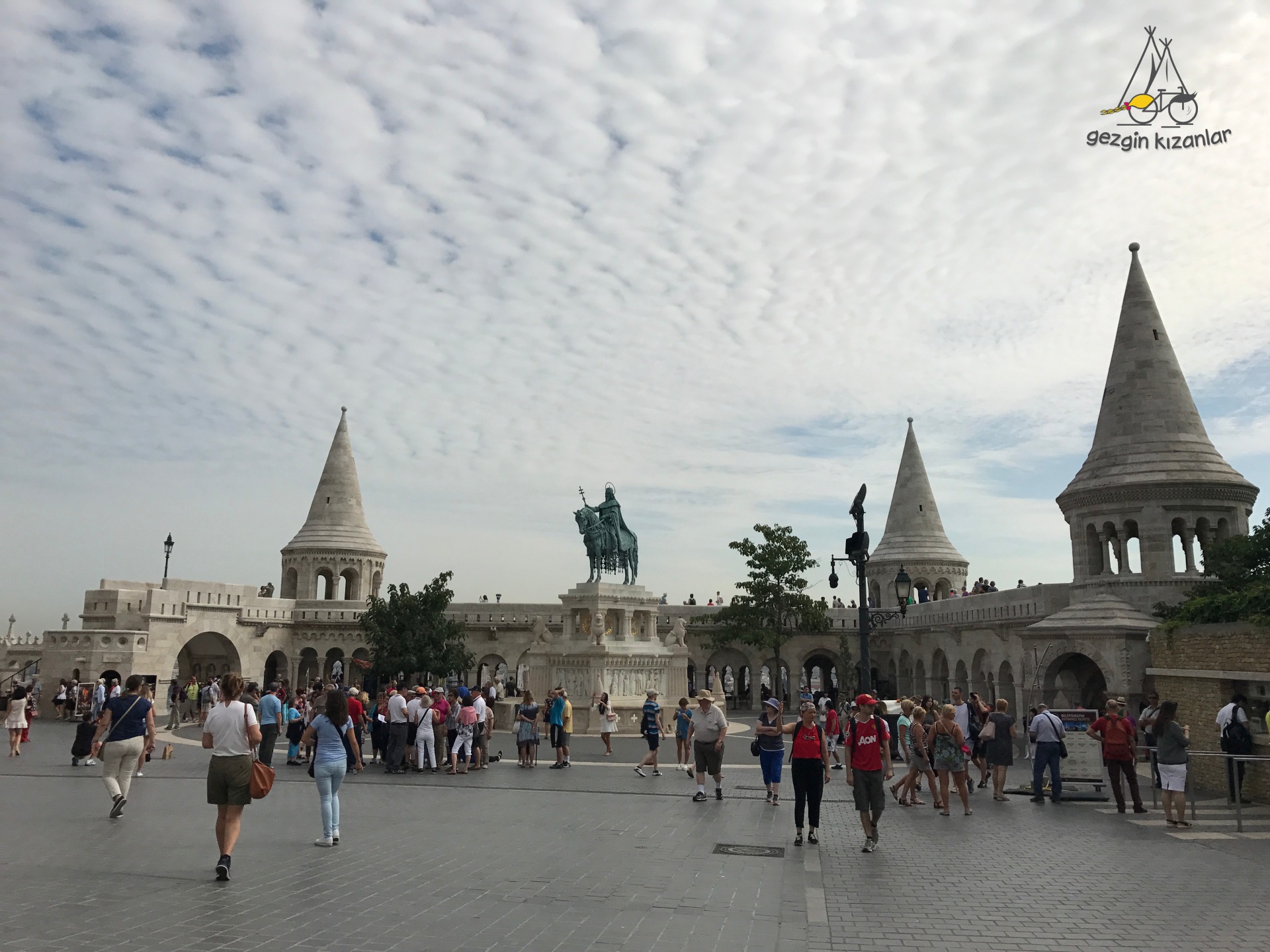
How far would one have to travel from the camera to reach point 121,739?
32.5 feet

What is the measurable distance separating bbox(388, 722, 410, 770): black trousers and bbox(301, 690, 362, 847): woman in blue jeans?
656 cm

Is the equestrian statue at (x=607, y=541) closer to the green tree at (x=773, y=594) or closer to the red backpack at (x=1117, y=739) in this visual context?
the green tree at (x=773, y=594)

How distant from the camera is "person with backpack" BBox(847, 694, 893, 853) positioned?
9.10 metres

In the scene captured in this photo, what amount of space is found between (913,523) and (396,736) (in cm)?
3345

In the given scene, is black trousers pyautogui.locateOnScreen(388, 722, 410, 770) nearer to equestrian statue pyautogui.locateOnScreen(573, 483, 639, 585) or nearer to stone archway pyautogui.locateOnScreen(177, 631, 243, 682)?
equestrian statue pyautogui.locateOnScreen(573, 483, 639, 585)

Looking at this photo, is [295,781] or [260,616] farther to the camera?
[260,616]

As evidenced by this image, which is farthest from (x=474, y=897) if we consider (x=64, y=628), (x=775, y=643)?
(x=775, y=643)

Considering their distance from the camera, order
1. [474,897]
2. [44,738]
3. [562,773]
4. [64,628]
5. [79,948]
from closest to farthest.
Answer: [79,948]
[474,897]
[562,773]
[44,738]
[64,628]

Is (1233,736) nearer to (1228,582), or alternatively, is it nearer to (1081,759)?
(1081,759)

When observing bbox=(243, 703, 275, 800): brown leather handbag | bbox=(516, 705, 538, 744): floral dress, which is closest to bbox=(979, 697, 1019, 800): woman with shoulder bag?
bbox=(516, 705, 538, 744): floral dress

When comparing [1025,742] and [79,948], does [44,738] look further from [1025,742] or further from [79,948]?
[1025,742]

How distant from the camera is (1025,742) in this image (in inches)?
870

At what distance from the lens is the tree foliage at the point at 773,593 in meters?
38.8

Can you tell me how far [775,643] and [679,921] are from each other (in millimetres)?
32704
